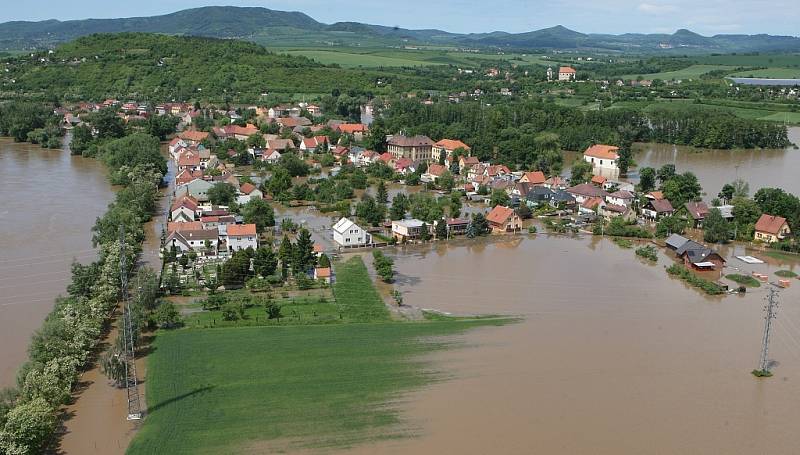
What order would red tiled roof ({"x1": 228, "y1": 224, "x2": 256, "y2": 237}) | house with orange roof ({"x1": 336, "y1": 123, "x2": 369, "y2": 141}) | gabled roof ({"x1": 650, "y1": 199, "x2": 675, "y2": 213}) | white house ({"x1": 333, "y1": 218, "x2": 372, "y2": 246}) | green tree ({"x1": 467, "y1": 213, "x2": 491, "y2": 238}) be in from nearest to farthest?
1. red tiled roof ({"x1": 228, "y1": 224, "x2": 256, "y2": 237})
2. white house ({"x1": 333, "y1": 218, "x2": 372, "y2": 246})
3. green tree ({"x1": 467, "y1": 213, "x2": 491, "y2": 238})
4. gabled roof ({"x1": 650, "y1": 199, "x2": 675, "y2": 213})
5. house with orange roof ({"x1": 336, "y1": 123, "x2": 369, "y2": 141})

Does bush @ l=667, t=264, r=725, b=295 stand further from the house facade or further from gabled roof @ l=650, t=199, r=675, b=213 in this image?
the house facade

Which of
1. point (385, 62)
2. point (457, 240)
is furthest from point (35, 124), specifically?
point (385, 62)

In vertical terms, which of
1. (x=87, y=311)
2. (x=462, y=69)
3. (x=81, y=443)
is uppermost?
(x=462, y=69)

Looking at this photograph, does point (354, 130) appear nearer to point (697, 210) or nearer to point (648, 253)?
point (697, 210)

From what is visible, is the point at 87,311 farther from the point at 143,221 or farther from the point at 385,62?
the point at 385,62

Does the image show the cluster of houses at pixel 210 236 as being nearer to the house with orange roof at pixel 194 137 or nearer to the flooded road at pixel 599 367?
the flooded road at pixel 599 367

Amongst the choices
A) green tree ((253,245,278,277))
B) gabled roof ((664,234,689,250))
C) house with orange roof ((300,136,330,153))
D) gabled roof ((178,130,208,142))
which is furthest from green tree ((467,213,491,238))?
gabled roof ((178,130,208,142))

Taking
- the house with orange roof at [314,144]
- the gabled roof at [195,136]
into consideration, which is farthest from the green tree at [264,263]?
the gabled roof at [195,136]
